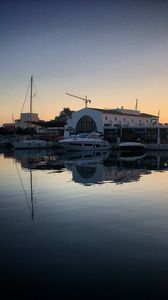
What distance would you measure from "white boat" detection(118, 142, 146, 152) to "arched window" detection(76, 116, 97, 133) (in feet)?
58.0

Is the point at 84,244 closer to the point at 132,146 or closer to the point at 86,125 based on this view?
the point at 132,146

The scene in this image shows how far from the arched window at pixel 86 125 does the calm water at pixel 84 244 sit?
2716 inches

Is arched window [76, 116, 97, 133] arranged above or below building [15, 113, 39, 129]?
below

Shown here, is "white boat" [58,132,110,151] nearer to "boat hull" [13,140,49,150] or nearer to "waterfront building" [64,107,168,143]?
"boat hull" [13,140,49,150]

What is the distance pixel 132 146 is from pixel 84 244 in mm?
59126

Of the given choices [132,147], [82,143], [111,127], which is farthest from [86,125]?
[82,143]

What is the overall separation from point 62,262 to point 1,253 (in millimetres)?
1635

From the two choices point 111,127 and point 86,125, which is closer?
point 111,127

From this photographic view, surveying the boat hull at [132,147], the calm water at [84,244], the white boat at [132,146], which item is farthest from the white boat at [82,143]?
the calm water at [84,244]

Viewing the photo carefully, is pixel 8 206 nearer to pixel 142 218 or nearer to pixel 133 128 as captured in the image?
pixel 142 218

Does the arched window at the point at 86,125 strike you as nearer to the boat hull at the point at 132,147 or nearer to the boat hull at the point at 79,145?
the boat hull at the point at 132,147

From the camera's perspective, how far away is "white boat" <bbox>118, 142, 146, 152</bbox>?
67.4 m

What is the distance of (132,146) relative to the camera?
6750 cm

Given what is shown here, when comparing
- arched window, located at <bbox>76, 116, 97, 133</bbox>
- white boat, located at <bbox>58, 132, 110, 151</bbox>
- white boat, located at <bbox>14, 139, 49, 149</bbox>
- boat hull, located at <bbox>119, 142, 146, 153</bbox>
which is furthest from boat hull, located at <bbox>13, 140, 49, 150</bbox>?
arched window, located at <bbox>76, 116, 97, 133</bbox>
